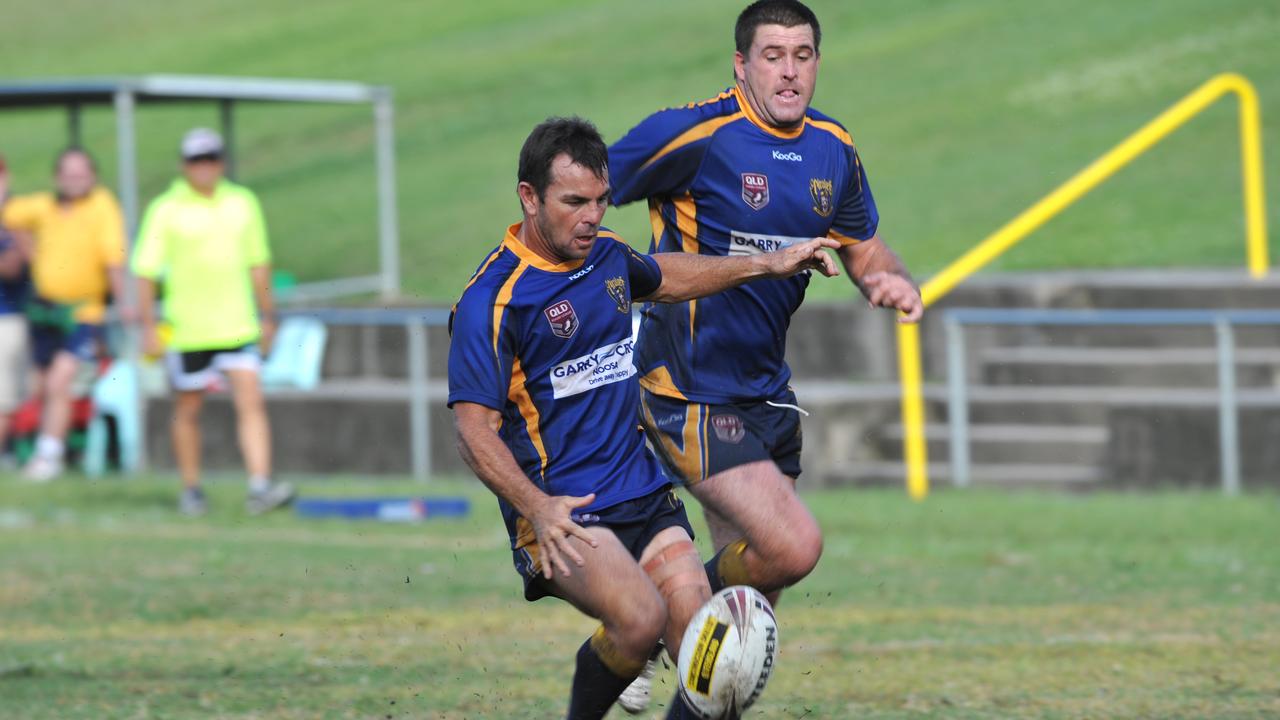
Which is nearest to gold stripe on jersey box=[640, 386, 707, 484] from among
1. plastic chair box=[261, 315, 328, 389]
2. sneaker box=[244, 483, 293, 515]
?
sneaker box=[244, 483, 293, 515]

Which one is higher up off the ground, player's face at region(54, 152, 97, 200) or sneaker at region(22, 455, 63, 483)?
player's face at region(54, 152, 97, 200)

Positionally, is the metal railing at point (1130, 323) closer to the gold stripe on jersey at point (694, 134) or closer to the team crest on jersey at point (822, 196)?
the team crest on jersey at point (822, 196)

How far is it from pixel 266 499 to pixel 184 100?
6347mm

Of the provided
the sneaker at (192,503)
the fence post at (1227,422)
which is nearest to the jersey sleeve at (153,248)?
the sneaker at (192,503)

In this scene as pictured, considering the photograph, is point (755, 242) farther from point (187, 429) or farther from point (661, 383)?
point (187, 429)

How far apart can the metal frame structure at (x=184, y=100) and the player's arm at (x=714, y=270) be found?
10388mm

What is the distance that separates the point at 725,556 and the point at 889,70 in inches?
893

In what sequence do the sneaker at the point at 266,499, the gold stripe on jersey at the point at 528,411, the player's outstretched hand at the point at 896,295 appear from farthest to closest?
the sneaker at the point at 266,499, the player's outstretched hand at the point at 896,295, the gold stripe on jersey at the point at 528,411

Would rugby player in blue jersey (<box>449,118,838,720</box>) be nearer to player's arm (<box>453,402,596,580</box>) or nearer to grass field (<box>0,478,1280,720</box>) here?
player's arm (<box>453,402,596,580</box>)

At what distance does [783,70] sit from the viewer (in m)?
6.66

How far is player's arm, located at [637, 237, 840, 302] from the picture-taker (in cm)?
627

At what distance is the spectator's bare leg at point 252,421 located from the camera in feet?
42.4

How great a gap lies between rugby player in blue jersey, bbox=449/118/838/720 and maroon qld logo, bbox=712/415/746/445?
0.53 m

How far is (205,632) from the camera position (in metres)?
9.03
